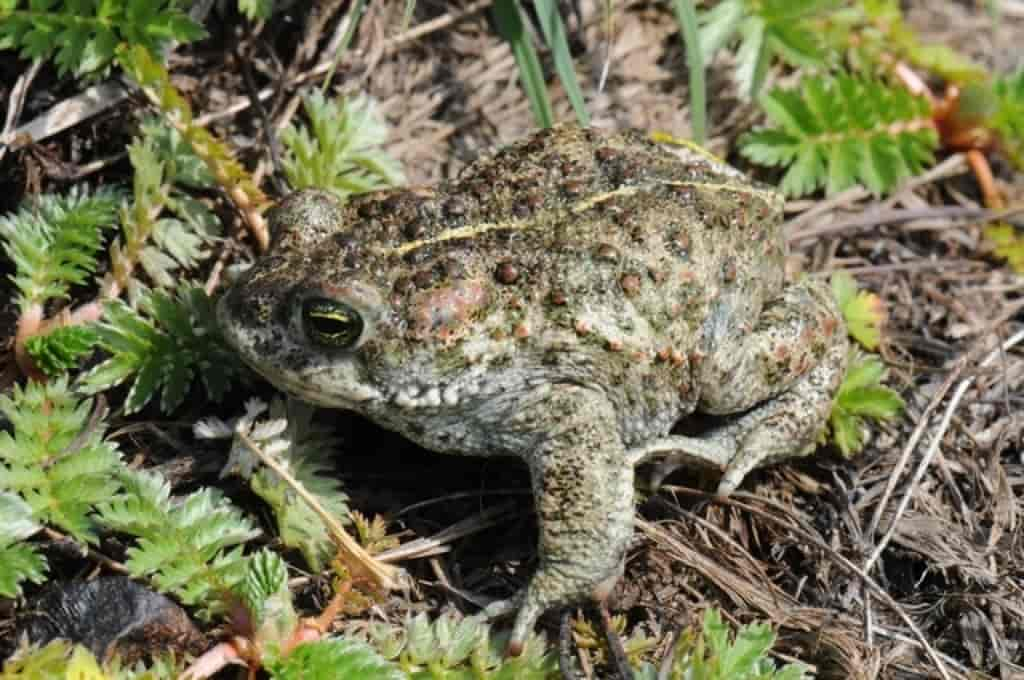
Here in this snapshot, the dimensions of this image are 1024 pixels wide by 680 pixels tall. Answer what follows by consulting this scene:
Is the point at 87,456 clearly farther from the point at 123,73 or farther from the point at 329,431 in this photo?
the point at 123,73

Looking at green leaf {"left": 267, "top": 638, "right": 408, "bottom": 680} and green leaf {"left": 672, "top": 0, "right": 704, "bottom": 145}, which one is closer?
green leaf {"left": 267, "top": 638, "right": 408, "bottom": 680}

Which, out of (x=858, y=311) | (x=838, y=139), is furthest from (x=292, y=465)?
(x=838, y=139)

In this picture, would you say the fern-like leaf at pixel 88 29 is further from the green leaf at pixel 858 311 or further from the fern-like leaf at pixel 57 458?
the green leaf at pixel 858 311

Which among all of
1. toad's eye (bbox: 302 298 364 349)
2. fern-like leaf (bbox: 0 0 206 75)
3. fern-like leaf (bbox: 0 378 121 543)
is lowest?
fern-like leaf (bbox: 0 378 121 543)

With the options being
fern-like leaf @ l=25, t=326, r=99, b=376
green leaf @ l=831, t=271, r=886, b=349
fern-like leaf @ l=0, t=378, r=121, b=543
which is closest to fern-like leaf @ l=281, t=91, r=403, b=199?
fern-like leaf @ l=25, t=326, r=99, b=376

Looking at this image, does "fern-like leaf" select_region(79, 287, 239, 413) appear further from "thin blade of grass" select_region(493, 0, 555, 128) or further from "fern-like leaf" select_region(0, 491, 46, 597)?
"thin blade of grass" select_region(493, 0, 555, 128)

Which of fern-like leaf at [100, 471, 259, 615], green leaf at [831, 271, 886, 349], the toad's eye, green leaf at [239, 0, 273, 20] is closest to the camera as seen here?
fern-like leaf at [100, 471, 259, 615]

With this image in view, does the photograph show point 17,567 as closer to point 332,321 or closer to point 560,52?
point 332,321

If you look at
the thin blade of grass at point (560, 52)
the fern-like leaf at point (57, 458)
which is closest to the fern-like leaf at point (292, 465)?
the fern-like leaf at point (57, 458)
